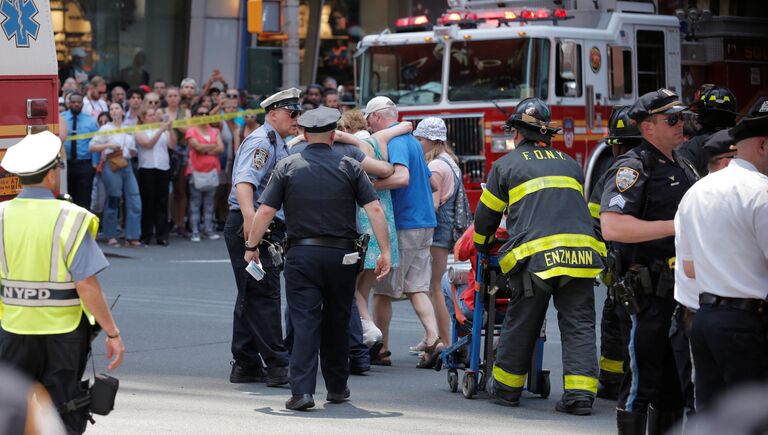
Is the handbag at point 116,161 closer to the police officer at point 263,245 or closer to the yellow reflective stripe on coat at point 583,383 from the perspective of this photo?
the police officer at point 263,245

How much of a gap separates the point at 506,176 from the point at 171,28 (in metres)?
20.3

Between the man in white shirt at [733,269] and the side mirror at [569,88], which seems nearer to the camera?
the man in white shirt at [733,269]

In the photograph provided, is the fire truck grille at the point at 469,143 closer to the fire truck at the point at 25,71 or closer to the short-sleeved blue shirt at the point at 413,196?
the short-sleeved blue shirt at the point at 413,196

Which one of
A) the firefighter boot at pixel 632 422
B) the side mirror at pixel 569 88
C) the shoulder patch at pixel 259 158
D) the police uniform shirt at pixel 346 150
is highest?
the side mirror at pixel 569 88

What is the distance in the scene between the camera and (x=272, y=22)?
17.8m

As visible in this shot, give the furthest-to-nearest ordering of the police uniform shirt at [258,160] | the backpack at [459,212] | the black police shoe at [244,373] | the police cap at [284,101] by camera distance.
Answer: the backpack at [459,212], the black police shoe at [244,373], the police cap at [284,101], the police uniform shirt at [258,160]

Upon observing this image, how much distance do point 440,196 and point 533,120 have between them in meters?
2.43

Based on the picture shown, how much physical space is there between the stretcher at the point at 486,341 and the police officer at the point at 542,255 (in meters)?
0.30

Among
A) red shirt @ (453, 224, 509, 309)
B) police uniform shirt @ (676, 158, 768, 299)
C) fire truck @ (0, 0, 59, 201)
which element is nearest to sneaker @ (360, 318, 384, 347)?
red shirt @ (453, 224, 509, 309)

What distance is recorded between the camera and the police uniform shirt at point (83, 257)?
561 cm

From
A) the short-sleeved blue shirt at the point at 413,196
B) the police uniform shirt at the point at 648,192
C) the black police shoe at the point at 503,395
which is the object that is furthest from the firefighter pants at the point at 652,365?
the short-sleeved blue shirt at the point at 413,196

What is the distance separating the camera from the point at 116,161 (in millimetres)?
17406

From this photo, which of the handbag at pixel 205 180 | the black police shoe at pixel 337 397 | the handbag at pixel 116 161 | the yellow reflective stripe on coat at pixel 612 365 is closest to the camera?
the black police shoe at pixel 337 397

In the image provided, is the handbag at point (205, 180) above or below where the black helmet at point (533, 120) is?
below
